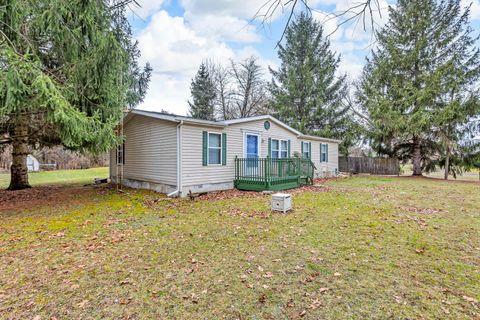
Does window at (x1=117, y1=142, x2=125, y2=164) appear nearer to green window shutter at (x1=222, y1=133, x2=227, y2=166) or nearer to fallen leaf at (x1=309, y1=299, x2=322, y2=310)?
green window shutter at (x1=222, y1=133, x2=227, y2=166)

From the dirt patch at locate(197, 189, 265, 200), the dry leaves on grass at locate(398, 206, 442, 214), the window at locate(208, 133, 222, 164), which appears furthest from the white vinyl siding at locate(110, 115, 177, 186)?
the dry leaves on grass at locate(398, 206, 442, 214)

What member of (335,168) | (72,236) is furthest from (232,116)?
(72,236)

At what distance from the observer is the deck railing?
9.77m

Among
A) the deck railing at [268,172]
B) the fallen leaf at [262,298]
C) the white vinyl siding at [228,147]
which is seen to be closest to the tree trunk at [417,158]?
the white vinyl siding at [228,147]

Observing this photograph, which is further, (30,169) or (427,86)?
(30,169)

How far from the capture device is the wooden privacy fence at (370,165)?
1809 centimetres

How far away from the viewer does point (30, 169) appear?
24219 mm

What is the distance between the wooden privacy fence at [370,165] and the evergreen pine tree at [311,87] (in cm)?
248

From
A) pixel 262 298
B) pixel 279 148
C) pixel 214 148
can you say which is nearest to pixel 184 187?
pixel 214 148

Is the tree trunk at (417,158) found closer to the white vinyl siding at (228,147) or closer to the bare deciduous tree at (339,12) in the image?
the white vinyl siding at (228,147)

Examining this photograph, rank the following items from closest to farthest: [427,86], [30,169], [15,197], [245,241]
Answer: [245,241] < [15,197] < [427,86] < [30,169]

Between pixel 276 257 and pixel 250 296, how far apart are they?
1.07 meters

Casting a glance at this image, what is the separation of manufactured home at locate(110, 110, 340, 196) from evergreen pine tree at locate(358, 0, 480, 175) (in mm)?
8896

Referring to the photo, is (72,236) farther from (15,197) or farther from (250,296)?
(15,197)
